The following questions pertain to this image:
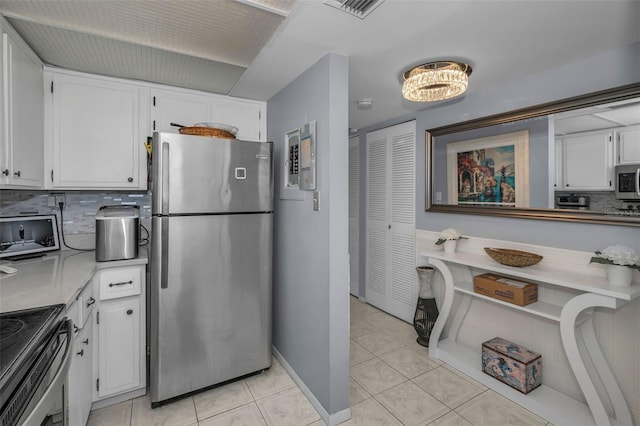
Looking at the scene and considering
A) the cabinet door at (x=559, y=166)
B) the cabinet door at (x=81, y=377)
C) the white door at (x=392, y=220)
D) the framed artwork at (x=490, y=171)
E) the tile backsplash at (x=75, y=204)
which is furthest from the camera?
the white door at (x=392, y=220)

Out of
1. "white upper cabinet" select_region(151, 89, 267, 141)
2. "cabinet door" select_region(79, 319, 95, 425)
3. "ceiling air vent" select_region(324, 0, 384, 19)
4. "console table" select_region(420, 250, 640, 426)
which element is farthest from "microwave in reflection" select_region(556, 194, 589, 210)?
"cabinet door" select_region(79, 319, 95, 425)

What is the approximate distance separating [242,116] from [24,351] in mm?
2192

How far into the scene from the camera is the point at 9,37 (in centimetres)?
162

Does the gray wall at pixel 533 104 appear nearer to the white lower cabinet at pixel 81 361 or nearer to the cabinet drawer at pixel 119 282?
the cabinet drawer at pixel 119 282

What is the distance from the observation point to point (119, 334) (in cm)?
191

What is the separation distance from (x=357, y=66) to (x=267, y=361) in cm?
223

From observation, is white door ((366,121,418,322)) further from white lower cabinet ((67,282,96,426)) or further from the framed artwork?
white lower cabinet ((67,282,96,426))

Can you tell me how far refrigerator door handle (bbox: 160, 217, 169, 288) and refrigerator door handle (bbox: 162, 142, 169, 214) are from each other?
0.26 feet

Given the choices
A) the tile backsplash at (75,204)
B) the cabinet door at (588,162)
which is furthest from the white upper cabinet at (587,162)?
the tile backsplash at (75,204)

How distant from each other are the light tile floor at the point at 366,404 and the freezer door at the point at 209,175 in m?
1.27

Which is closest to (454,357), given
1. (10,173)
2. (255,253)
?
(255,253)

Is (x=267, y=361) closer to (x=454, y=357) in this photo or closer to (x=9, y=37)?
(x=454, y=357)

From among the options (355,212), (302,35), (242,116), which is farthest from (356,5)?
(355,212)

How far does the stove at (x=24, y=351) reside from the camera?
0.78 metres
